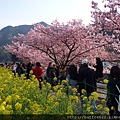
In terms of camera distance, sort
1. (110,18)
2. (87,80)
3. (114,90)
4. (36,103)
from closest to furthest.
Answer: (36,103) < (114,90) < (87,80) < (110,18)

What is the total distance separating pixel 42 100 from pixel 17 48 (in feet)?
60.9

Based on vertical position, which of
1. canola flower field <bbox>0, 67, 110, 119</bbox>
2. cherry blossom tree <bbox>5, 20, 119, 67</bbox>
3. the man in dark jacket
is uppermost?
cherry blossom tree <bbox>5, 20, 119, 67</bbox>

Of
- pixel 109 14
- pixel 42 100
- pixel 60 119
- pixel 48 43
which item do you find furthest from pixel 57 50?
pixel 60 119

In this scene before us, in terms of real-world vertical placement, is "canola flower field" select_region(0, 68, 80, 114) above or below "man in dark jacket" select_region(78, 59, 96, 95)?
below

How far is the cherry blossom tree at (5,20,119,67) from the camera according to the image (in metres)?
18.7

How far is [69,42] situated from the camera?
18.9 metres

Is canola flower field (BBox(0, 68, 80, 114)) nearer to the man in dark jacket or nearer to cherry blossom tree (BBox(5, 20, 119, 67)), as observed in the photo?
the man in dark jacket

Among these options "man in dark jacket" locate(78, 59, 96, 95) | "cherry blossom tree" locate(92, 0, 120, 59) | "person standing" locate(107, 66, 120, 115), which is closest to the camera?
"person standing" locate(107, 66, 120, 115)

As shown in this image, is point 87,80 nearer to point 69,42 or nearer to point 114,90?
point 114,90

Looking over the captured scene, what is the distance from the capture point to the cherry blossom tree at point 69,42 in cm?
1867

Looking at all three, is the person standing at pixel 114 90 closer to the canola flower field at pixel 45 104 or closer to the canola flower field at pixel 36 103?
the canola flower field at pixel 45 104

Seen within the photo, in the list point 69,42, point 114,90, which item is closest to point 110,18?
point 69,42

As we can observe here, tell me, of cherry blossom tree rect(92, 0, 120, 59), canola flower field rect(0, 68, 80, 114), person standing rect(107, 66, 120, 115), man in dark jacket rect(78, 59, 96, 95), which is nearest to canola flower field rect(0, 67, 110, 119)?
canola flower field rect(0, 68, 80, 114)

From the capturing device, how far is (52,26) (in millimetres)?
19922
